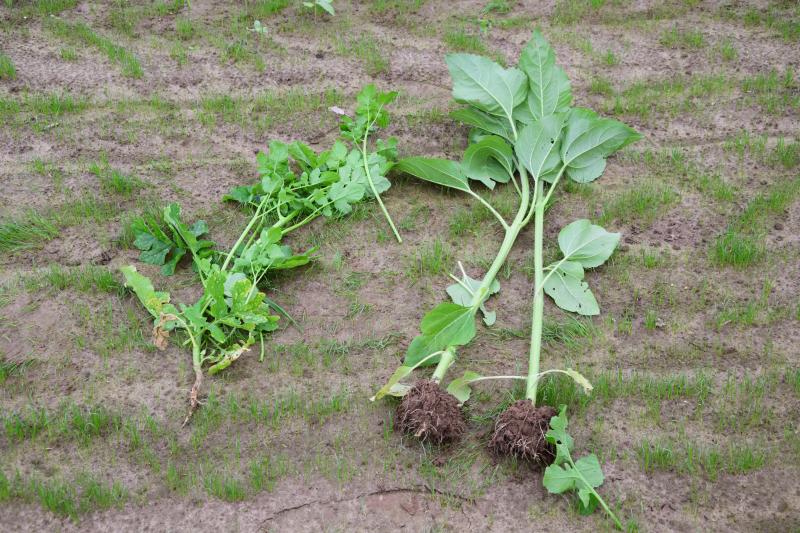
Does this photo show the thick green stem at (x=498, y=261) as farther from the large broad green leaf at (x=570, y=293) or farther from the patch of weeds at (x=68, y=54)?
the patch of weeds at (x=68, y=54)

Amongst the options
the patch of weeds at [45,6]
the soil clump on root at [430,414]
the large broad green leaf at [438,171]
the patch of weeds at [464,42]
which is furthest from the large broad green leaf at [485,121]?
the patch of weeds at [45,6]

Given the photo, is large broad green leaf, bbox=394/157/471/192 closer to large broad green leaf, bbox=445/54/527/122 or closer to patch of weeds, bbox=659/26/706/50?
large broad green leaf, bbox=445/54/527/122

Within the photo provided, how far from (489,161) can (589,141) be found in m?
0.58

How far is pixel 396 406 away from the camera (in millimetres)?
3447

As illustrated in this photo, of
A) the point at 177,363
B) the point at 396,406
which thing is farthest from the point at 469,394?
the point at 177,363

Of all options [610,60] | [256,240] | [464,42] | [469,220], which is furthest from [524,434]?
[464,42]

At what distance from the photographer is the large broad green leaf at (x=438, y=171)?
449 cm

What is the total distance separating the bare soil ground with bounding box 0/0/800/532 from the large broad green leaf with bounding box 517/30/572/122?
1.72 ft

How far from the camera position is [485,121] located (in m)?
4.77

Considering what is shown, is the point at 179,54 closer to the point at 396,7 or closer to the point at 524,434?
the point at 396,7

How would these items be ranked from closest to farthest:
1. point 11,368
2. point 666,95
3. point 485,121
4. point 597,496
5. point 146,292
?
point 597,496, point 11,368, point 146,292, point 485,121, point 666,95

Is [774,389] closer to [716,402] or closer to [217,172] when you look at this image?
[716,402]

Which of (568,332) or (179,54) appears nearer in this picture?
(568,332)

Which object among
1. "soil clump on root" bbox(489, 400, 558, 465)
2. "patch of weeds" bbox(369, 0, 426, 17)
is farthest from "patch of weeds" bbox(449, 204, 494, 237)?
"patch of weeds" bbox(369, 0, 426, 17)
